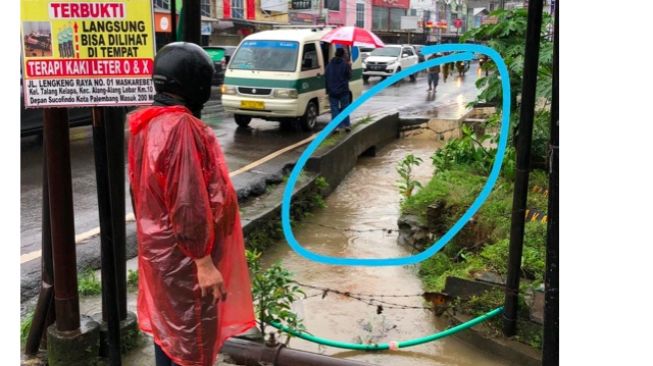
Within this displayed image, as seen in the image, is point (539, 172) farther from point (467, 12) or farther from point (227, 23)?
point (227, 23)

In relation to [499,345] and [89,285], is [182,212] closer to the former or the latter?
[89,285]

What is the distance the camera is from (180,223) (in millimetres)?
2328

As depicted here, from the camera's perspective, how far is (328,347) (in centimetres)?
426

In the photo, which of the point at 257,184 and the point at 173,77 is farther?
the point at 257,184

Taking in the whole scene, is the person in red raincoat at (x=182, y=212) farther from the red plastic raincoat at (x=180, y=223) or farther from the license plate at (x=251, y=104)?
the license plate at (x=251, y=104)

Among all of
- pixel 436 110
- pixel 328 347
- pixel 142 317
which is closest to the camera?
pixel 142 317

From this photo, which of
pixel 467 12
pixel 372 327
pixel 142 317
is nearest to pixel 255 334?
pixel 142 317

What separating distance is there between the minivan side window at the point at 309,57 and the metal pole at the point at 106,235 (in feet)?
29.5

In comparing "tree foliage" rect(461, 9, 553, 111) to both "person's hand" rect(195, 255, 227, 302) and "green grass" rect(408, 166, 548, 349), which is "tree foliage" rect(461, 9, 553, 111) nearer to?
"green grass" rect(408, 166, 548, 349)

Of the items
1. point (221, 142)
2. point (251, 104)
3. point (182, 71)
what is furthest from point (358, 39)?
point (182, 71)

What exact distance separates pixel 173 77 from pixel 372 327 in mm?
2792

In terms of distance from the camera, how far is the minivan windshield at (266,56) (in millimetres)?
11836

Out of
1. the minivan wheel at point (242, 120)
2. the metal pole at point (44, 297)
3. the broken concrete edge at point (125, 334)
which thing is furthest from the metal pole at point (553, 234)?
the minivan wheel at point (242, 120)

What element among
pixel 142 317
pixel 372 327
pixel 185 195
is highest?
pixel 185 195
